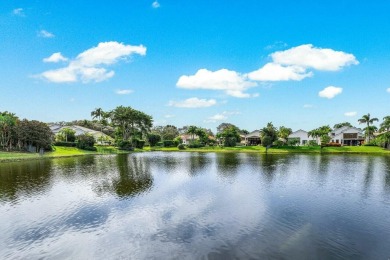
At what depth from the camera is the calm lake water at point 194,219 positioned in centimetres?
1484

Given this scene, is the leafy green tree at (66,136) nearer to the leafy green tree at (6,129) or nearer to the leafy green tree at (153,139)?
the leafy green tree at (6,129)

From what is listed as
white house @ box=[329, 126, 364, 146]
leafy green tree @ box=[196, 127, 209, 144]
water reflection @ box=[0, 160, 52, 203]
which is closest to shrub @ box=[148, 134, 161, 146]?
leafy green tree @ box=[196, 127, 209, 144]

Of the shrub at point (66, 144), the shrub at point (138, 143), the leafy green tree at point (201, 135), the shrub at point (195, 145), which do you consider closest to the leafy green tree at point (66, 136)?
the shrub at point (66, 144)

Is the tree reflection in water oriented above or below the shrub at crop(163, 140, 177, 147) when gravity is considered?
below

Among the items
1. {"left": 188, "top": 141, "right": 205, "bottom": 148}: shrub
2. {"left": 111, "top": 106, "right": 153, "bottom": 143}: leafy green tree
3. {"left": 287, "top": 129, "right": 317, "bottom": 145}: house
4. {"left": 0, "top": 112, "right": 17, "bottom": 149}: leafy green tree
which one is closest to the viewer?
{"left": 0, "top": 112, "right": 17, "bottom": 149}: leafy green tree

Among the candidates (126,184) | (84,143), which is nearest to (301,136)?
(84,143)

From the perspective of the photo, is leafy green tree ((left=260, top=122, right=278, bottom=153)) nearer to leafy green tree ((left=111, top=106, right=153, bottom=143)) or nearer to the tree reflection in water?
leafy green tree ((left=111, top=106, right=153, bottom=143))

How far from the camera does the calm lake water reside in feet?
48.7

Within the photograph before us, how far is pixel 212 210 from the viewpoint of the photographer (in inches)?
884

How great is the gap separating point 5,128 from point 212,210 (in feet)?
226

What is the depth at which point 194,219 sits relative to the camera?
65.9 feet

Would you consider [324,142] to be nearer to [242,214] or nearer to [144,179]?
[144,179]

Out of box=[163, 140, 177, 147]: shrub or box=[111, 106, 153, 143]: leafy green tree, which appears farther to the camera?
box=[163, 140, 177, 147]: shrub

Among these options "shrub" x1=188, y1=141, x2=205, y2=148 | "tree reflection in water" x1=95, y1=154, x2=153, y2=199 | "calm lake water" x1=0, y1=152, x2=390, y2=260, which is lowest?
"calm lake water" x1=0, y1=152, x2=390, y2=260
